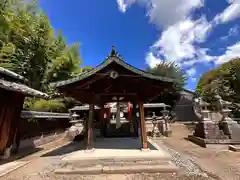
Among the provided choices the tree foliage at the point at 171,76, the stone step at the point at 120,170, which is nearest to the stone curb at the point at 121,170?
the stone step at the point at 120,170

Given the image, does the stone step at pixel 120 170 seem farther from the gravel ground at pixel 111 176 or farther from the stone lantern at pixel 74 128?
the stone lantern at pixel 74 128

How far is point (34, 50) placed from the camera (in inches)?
526

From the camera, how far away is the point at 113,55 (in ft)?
16.2

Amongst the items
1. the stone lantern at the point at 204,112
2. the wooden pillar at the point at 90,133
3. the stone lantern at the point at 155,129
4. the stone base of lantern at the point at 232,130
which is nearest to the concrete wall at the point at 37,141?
the wooden pillar at the point at 90,133

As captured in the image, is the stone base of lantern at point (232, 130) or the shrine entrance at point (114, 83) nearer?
the shrine entrance at point (114, 83)

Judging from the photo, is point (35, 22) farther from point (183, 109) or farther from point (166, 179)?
point (183, 109)

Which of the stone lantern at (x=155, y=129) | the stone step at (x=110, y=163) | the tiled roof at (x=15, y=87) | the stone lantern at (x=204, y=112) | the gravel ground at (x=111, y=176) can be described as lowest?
the gravel ground at (x=111, y=176)

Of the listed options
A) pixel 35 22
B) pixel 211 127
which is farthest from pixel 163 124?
pixel 35 22

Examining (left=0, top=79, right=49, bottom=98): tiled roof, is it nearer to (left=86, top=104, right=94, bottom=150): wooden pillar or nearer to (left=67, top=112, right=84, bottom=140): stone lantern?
(left=86, top=104, right=94, bottom=150): wooden pillar

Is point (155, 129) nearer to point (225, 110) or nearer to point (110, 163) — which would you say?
point (225, 110)

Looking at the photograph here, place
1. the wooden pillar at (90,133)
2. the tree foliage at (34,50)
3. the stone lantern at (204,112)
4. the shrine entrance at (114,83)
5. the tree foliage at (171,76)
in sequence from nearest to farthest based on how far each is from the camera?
the shrine entrance at (114,83), the wooden pillar at (90,133), the stone lantern at (204,112), the tree foliage at (34,50), the tree foliage at (171,76)

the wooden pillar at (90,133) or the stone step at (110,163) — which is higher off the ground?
the wooden pillar at (90,133)

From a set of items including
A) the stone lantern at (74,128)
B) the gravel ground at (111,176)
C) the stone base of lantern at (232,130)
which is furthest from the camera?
the stone lantern at (74,128)

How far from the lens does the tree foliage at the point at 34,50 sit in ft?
41.1
